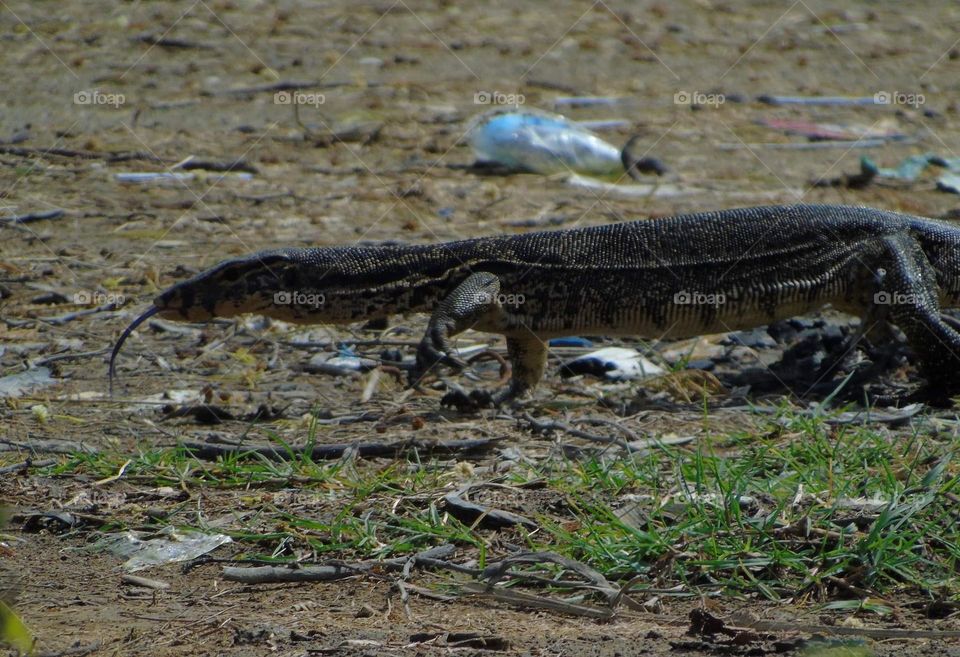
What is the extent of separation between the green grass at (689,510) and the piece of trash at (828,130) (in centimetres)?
691

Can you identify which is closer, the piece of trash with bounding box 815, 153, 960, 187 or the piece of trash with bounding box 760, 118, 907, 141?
the piece of trash with bounding box 815, 153, 960, 187

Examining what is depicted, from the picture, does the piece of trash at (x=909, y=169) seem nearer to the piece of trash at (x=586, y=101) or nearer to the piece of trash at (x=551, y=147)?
the piece of trash at (x=551, y=147)

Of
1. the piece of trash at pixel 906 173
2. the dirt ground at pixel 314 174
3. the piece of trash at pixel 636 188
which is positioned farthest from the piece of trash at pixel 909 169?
the piece of trash at pixel 636 188

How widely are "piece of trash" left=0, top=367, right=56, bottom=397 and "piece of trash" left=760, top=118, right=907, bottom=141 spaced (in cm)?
748

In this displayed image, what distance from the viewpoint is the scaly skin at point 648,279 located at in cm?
602

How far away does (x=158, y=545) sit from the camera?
4.24m

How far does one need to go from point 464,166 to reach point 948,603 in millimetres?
7375

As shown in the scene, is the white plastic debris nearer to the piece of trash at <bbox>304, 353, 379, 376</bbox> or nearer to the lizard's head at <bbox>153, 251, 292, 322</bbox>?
the piece of trash at <bbox>304, 353, 379, 376</bbox>

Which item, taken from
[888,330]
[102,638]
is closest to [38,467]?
[102,638]

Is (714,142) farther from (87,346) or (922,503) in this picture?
(922,503)

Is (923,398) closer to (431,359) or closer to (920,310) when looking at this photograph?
(920,310)

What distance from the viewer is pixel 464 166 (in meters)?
10.5

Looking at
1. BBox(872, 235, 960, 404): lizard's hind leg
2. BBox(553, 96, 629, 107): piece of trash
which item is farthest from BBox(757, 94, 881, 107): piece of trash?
BBox(872, 235, 960, 404): lizard's hind leg

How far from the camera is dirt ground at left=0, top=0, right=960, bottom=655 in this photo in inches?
145
